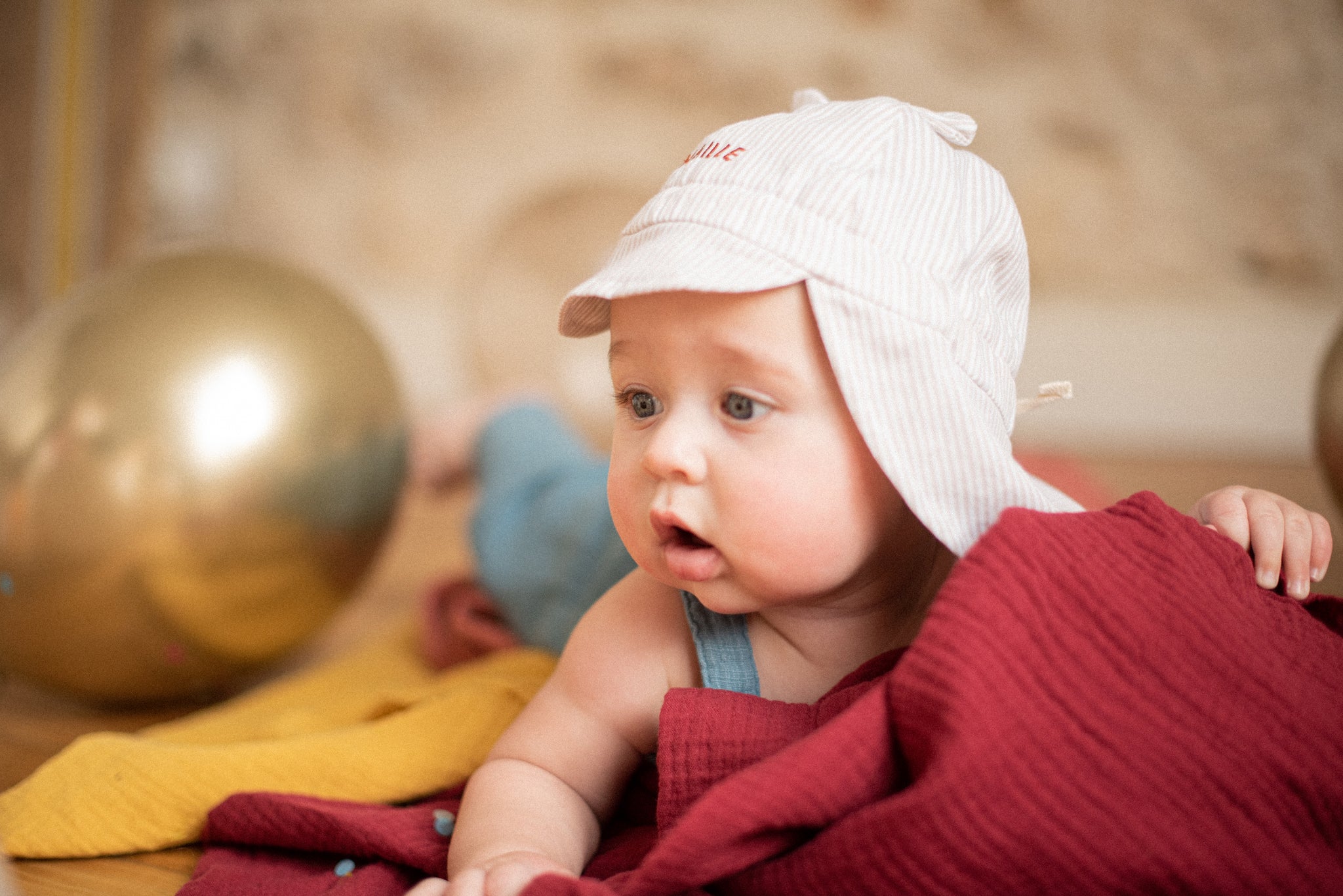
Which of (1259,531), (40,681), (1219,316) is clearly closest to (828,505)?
(1259,531)

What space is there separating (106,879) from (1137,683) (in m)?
0.71

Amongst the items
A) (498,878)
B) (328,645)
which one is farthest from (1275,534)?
(328,645)

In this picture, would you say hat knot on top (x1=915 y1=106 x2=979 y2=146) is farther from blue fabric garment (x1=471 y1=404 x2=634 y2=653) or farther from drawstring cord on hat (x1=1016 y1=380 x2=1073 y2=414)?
blue fabric garment (x1=471 y1=404 x2=634 y2=653)

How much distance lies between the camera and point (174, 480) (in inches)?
42.2

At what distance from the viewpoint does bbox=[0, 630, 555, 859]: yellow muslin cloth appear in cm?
79

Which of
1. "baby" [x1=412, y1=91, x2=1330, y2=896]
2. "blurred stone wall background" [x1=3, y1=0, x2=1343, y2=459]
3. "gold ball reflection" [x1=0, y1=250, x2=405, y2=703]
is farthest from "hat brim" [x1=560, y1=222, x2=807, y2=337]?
"blurred stone wall background" [x1=3, y1=0, x2=1343, y2=459]

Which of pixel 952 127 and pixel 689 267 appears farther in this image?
pixel 952 127

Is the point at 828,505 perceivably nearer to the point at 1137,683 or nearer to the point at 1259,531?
the point at 1137,683

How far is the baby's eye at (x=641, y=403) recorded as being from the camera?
2.12 ft

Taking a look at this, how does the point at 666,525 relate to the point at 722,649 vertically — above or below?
above

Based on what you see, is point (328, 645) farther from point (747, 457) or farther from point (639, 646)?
point (747, 457)

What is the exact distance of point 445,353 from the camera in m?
3.33

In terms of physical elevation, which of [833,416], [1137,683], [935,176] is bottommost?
[1137,683]

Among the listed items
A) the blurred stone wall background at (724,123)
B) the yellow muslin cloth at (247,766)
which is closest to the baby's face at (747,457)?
the yellow muslin cloth at (247,766)
